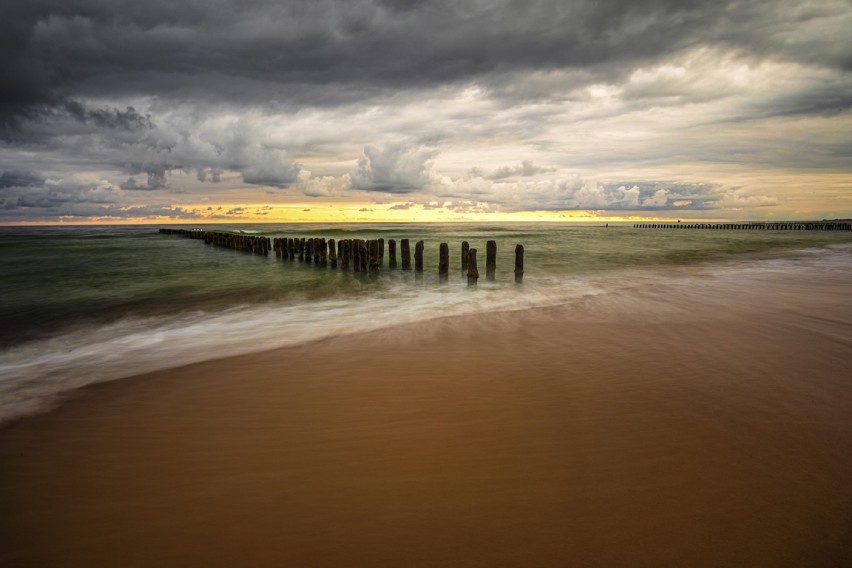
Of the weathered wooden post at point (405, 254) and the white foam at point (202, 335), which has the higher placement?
the weathered wooden post at point (405, 254)

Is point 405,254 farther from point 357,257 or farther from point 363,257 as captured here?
point 357,257

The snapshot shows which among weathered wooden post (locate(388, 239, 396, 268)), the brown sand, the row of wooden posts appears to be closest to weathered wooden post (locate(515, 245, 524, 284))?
the row of wooden posts

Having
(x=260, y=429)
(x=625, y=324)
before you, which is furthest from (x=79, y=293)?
(x=625, y=324)

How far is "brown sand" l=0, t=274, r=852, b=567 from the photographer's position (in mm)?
2580

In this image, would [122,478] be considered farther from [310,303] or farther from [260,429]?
[310,303]

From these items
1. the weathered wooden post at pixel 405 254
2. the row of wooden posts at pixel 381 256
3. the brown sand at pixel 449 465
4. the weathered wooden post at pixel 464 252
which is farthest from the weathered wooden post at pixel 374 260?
the brown sand at pixel 449 465

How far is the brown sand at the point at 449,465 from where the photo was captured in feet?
8.46

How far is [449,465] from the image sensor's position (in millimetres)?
3391

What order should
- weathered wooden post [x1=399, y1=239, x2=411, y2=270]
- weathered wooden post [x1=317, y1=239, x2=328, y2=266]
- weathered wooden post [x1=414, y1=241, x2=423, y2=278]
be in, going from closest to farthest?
weathered wooden post [x1=414, y1=241, x2=423, y2=278]
weathered wooden post [x1=399, y1=239, x2=411, y2=270]
weathered wooden post [x1=317, y1=239, x2=328, y2=266]

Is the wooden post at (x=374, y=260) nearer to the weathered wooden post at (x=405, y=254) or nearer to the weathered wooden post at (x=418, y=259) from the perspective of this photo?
the weathered wooden post at (x=405, y=254)

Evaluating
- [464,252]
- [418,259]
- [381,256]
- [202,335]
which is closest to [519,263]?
[464,252]

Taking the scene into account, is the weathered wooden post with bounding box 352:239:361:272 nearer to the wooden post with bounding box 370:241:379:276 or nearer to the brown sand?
the wooden post with bounding box 370:241:379:276

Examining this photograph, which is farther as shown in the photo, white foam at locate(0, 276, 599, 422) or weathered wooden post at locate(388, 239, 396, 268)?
weathered wooden post at locate(388, 239, 396, 268)

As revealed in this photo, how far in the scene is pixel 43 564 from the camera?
258 centimetres
